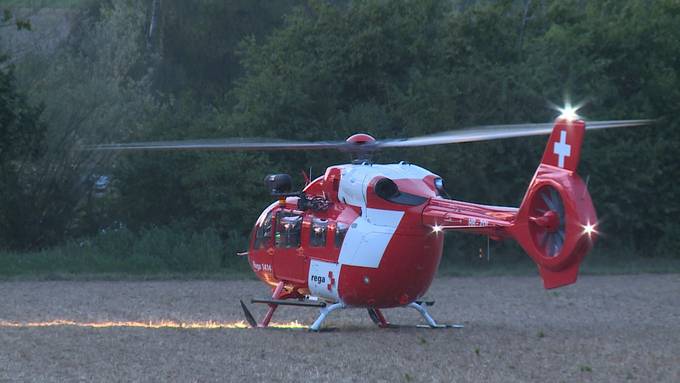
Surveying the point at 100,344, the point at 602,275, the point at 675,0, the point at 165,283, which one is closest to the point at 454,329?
the point at 100,344

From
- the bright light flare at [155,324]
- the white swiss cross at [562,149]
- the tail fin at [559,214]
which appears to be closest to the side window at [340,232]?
the bright light flare at [155,324]

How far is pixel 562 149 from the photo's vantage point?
1284 centimetres

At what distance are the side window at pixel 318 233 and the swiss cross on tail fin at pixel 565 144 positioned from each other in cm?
404

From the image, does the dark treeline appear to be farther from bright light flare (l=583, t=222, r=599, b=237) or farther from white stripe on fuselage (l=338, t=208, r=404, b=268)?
bright light flare (l=583, t=222, r=599, b=237)

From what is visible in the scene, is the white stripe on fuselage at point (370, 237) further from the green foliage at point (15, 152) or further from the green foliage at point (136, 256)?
the green foliage at point (15, 152)

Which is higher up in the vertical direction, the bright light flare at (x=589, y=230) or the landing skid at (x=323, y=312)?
the bright light flare at (x=589, y=230)

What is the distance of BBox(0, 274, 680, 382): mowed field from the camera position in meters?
12.3

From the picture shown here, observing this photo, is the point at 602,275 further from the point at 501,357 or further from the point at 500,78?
the point at 501,357

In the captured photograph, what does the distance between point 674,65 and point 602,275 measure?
869 cm

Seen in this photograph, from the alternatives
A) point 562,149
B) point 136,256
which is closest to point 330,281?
point 562,149

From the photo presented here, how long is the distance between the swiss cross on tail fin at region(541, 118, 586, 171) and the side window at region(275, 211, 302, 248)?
187 inches

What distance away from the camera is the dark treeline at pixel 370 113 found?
28.1 m

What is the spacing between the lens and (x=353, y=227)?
1550 centimetres

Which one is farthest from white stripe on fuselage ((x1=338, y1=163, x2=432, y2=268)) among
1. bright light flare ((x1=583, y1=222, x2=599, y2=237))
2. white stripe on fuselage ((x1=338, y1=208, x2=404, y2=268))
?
bright light flare ((x1=583, y1=222, x2=599, y2=237))
